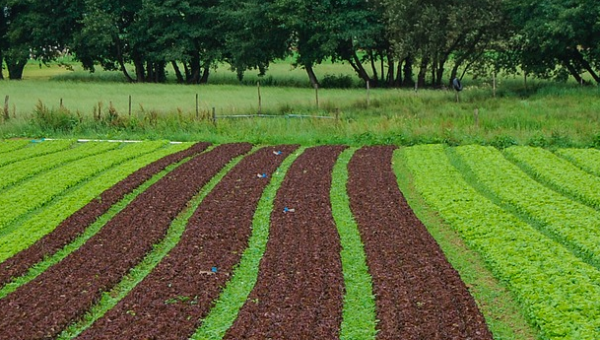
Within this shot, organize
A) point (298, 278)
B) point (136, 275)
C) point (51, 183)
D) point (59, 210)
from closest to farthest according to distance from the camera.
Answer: point (298, 278) → point (136, 275) → point (59, 210) → point (51, 183)

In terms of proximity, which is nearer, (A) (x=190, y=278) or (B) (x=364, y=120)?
(A) (x=190, y=278)

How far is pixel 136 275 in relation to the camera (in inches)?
482

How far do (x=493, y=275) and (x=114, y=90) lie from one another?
1450 inches

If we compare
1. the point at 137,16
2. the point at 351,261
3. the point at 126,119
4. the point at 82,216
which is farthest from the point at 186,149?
the point at 137,16

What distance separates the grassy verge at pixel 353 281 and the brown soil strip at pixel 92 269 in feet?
11.0

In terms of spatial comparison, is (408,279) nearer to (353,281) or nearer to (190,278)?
(353,281)

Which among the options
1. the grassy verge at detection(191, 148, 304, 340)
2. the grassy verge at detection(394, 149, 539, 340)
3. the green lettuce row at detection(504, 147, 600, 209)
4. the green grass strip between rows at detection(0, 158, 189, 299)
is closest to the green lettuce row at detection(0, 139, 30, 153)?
the green grass strip between rows at detection(0, 158, 189, 299)

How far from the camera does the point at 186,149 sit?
80.7 feet

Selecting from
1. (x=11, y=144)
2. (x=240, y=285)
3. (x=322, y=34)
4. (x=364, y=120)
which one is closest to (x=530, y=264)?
(x=240, y=285)

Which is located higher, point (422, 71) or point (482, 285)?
point (422, 71)

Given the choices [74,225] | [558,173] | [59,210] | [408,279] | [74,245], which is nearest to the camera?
[408,279]

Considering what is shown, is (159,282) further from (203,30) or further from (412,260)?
(203,30)

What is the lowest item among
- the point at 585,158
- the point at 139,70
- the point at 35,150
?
the point at 585,158

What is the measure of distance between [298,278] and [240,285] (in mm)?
860
